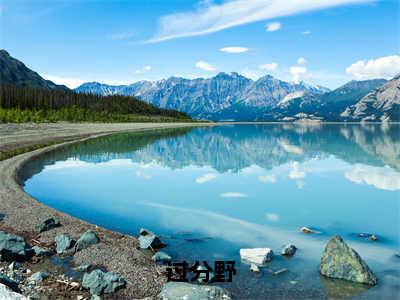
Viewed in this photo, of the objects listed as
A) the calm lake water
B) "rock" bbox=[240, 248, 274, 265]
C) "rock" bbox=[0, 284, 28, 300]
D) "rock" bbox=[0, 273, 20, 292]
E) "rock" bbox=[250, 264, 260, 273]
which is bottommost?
the calm lake water

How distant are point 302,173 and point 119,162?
23.5m

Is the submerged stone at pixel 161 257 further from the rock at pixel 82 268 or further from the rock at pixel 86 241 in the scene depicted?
the rock at pixel 86 241

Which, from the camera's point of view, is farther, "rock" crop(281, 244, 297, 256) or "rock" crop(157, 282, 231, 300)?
"rock" crop(281, 244, 297, 256)

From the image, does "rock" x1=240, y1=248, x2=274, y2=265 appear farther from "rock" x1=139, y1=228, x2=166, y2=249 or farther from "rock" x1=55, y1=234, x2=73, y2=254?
"rock" x1=55, y1=234, x2=73, y2=254

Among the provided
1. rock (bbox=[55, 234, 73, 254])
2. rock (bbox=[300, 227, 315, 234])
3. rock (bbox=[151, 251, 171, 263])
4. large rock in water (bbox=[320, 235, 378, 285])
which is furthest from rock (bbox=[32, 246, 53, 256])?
rock (bbox=[300, 227, 315, 234])

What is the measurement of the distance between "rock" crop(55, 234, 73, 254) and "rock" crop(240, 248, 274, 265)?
7.10 meters

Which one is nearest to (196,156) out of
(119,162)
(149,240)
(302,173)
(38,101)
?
(119,162)

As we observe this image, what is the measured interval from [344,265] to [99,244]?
972cm

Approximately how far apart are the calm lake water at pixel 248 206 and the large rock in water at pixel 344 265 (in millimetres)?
352

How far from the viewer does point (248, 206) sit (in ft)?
84.0

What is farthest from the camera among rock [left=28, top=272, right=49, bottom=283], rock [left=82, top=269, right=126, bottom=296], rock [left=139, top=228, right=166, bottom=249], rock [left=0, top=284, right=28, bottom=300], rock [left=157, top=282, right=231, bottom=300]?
rock [left=139, top=228, right=166, bottom=249]

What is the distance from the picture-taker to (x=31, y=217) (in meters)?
20.2

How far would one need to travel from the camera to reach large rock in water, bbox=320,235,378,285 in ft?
42.1

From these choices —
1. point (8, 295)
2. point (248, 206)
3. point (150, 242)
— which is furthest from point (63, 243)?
point (248, 206)
